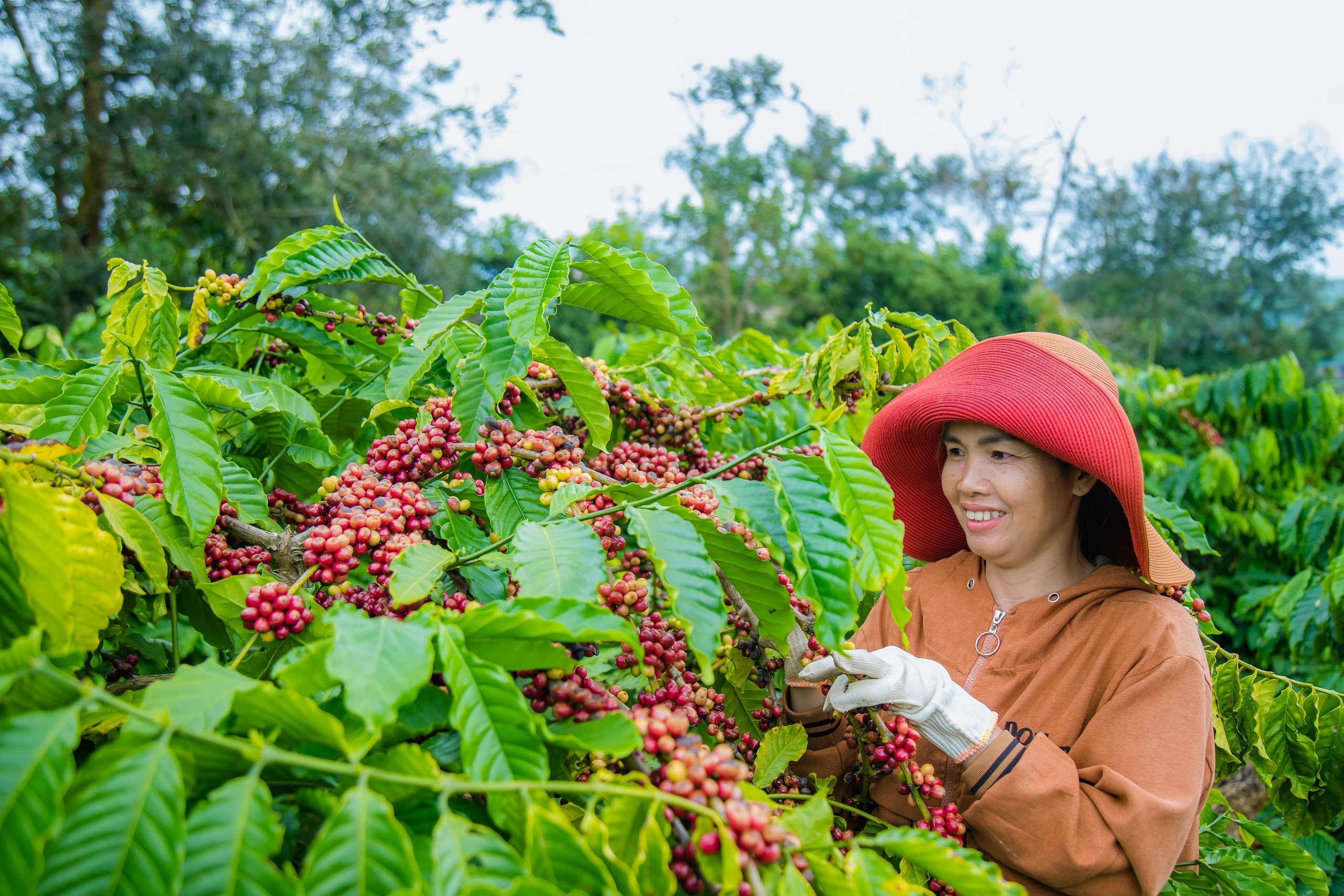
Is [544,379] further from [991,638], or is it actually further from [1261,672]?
[1261,672]

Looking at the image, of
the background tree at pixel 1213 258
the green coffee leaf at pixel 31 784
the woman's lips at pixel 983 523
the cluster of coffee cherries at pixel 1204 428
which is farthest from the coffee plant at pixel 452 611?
the background tree at pixel 1213 258

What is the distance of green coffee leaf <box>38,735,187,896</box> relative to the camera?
58 centimetres

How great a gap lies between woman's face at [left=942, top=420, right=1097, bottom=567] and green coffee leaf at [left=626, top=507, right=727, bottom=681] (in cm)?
90

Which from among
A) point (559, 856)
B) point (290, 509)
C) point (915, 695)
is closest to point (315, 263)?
point (290, 509)

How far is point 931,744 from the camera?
63.5 inches

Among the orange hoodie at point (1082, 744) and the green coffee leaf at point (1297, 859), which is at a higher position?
the orange hoodie at point (1082, 744)

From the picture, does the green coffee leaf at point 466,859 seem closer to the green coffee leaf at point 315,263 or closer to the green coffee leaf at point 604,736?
the green coffee leaf at point 604,736

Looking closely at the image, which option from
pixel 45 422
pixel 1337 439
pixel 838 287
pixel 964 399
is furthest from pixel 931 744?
pixel 838 287

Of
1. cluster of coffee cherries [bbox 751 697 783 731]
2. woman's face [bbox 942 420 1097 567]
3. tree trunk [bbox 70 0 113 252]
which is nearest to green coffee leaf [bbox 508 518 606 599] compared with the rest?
cluster of coffee cherries [bbox 751 697 783 731]

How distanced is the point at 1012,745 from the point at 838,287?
1821 centimetres

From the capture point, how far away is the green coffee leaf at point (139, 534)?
956 mm

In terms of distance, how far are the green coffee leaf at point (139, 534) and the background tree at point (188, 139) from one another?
28.0 feet

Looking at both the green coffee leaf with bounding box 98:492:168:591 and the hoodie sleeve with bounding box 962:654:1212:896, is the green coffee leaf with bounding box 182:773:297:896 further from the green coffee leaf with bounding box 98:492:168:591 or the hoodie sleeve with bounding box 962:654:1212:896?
the hoodie sleeve with bounding box 962:654:1212:896

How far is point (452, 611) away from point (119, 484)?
1.53 ft
